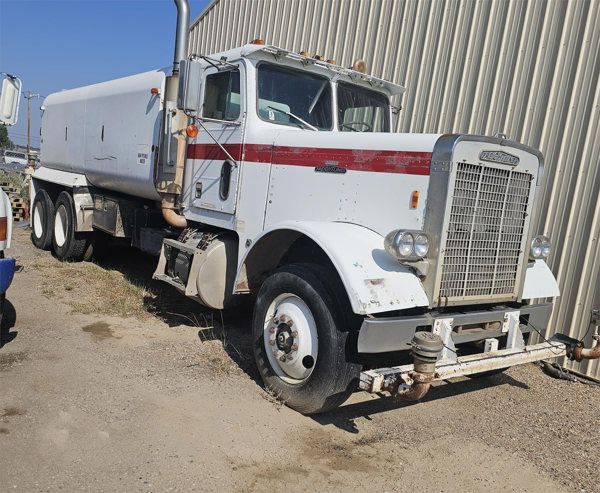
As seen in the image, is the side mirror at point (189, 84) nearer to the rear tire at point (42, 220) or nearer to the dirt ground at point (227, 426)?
the dirt ground at point (227, 426)

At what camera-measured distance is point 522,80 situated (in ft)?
20.8

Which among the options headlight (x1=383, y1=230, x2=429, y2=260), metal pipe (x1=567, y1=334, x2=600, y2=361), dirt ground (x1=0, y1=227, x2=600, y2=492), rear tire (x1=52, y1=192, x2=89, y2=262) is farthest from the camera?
rear tire (x1=52, y1=192, x2=89, y2=262)

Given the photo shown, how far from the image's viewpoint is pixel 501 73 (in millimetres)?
6551

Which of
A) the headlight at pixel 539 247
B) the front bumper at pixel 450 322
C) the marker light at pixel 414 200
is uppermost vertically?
the marker light at pixel 414 200

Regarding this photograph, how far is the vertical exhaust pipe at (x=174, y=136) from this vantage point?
5.82 meters

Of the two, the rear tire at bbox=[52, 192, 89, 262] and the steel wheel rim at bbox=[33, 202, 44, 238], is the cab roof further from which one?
the steel wheel rim at bbox=[33, 202, 44, 238]

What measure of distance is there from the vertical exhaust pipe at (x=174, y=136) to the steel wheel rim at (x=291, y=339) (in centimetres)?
220

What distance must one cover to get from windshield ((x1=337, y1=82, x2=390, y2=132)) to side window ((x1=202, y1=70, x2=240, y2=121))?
1022 mm

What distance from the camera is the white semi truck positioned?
3.74m

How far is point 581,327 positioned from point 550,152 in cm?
196

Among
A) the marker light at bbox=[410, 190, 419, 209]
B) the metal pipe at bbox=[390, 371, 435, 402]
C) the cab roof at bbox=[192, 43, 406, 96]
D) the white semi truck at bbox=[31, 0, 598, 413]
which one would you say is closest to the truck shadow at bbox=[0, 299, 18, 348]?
the white semi truck at bbox=[31, 0, 598, 413]

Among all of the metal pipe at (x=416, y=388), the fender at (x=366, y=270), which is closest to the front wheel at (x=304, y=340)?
the fender at (x=366, y=270)

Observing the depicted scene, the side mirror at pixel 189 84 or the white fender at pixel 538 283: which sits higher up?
the side mirror at pixel 189 84

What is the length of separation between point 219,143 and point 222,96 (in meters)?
0.50
